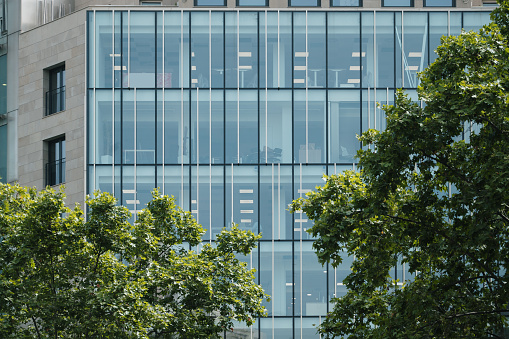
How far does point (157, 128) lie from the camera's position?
5453cm

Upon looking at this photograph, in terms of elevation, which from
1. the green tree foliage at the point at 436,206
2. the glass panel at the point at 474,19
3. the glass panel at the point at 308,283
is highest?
the glass panel at the point at 474,19

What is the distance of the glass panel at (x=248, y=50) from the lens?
55.0 metres

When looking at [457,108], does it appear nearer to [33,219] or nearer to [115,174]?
[33,219]

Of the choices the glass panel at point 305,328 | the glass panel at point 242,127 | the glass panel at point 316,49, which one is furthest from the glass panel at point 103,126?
the glass panel at point 305,328

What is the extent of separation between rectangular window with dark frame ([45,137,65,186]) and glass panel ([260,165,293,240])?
10434 mm

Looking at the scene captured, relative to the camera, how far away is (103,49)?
55656 mm

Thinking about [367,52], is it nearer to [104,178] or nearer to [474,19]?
[474,19]

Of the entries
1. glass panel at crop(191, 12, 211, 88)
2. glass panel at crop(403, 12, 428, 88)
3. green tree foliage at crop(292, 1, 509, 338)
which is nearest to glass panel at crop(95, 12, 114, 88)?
glass panel at crop(191, 12, 211, 88)

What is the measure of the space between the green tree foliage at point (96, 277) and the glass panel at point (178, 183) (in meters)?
14.5

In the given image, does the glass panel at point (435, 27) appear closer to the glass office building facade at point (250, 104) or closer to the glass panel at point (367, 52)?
the glass office building facade at point (250, 104)

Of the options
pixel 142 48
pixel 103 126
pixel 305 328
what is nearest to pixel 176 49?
pixel 142 48

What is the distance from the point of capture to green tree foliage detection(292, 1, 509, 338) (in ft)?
99.8

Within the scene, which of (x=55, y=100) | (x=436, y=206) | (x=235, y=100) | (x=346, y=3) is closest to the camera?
(x=436, y=206)

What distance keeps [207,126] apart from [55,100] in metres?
8.69
